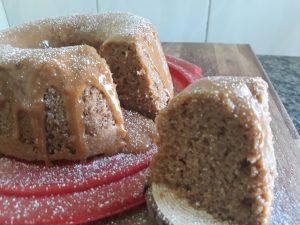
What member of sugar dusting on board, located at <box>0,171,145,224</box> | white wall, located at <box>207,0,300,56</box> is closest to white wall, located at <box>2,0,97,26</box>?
white wall, located at <box>207,0,300,56</box>

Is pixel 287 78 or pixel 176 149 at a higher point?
pixel 176 149

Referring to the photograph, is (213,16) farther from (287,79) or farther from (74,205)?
(74,205)

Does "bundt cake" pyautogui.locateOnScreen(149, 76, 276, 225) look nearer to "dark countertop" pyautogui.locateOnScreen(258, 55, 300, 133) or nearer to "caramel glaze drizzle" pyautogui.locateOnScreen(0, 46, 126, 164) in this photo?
"caramel glaze drizzle" pyautogui.locateOnScreen(0, 46, 126, 164)

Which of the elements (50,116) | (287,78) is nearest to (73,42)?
(50,116)

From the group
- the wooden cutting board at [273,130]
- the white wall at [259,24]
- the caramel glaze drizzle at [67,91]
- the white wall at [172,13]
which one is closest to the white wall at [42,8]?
the white wall at [172,13]

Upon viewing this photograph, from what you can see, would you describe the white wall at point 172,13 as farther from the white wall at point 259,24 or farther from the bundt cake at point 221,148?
the bundt cake at point 221,148

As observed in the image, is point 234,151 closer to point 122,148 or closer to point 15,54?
point 122,148
